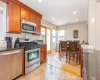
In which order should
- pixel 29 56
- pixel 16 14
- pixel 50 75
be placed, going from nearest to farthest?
pixel 50 75 < pixel 16 14 < pixel 29 56

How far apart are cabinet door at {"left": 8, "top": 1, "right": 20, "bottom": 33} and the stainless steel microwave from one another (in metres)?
0.24

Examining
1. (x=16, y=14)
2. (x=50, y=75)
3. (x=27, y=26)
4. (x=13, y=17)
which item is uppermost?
(x=16, y=14)

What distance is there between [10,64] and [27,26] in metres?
1.78

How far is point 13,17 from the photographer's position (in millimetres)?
3033

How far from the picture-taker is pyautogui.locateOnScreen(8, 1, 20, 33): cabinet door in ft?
9.59

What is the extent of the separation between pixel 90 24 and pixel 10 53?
2.30 metres

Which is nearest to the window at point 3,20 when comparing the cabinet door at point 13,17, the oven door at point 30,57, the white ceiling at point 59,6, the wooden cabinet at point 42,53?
the cabinet door at point 13,17

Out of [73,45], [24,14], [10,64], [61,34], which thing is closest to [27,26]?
[24,14]

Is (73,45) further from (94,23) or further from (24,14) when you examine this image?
(24,14)

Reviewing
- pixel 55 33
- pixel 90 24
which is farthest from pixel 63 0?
pixel 55 33

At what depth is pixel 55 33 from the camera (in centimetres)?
883

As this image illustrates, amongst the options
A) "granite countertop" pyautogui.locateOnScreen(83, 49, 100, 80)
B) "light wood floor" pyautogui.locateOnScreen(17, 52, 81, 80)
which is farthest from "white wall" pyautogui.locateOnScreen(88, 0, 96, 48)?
"granite countertop" pyautogui.locateOnScreen(83, 49, 100, 80)

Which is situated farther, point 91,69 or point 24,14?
point 24,14

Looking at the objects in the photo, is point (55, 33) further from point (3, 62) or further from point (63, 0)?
point (3, 62)
